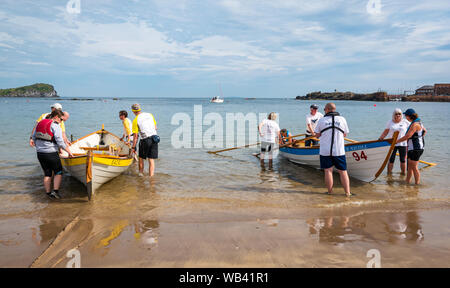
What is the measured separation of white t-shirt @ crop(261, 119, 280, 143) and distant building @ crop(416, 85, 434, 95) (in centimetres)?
14266

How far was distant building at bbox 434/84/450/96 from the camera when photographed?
114500mm

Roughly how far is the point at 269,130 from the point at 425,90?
14559 cm

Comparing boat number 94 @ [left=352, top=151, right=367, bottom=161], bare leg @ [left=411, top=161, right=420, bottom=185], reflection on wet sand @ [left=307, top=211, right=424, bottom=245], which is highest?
boat number 94 @ [left=352, top=151, right=367, bottom=161]

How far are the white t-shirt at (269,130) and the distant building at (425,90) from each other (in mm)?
142659

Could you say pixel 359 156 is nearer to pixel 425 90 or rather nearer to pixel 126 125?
pixel 126 125

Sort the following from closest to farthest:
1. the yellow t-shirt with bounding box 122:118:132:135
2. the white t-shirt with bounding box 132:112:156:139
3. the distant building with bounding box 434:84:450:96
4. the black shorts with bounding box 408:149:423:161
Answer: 1. the black shorts with bounding box 408:149:423:161
2. the white t-shirt with bounding box 132:112:156:139
3. the yellow t-shirt with bounding box 122:118:132:135
4. the distant building with bounding box 434:84:450:96

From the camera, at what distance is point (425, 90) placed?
4862 inches

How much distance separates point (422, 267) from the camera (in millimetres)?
3652

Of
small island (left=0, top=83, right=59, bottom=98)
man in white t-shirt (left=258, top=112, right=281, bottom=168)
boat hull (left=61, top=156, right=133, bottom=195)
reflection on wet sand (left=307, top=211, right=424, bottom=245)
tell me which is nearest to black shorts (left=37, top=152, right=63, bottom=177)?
boat hull (left=61, top=156, right=133, bottom=195)

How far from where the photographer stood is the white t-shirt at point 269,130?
9773 mm

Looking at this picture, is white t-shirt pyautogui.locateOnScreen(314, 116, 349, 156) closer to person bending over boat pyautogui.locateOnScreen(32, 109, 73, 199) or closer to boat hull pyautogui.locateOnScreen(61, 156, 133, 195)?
boat hull pyautogui.locateOnScreen(61, 156, 133, 195)

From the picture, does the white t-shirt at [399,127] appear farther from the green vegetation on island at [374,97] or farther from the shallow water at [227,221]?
the green vegetation on island at [374,97]
